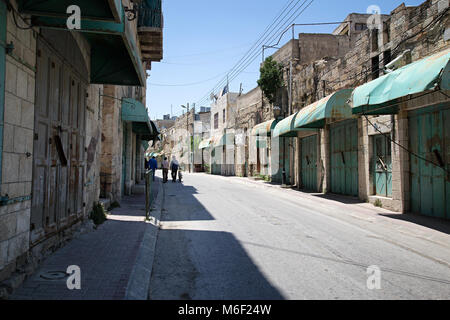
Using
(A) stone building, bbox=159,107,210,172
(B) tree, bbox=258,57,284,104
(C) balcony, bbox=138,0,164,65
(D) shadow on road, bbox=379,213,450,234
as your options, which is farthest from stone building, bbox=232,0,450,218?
(A) stone building, bbox=159,107,210,172

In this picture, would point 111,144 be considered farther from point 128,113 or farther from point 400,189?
point 400,189

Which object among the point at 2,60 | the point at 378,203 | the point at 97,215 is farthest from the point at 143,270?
the point at 378,203

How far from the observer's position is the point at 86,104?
Answer: 7152mm

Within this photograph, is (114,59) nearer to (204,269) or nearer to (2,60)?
(2,60)

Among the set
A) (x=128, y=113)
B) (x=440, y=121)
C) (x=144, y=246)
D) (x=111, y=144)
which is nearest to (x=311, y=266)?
(x=144, y=246)

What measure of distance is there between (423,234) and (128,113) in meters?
9.89

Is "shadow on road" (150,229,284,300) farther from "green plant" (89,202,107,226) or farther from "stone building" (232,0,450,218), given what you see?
"stone building" (232,0,450,218)

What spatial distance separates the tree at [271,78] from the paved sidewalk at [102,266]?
55.7 feet

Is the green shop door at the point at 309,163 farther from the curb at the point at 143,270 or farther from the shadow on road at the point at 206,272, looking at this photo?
the curb at the point at 143,270

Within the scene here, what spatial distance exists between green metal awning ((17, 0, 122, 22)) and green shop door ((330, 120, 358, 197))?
35.5 feet

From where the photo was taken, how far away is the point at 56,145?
537 centimetres

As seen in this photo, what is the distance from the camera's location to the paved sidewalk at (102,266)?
358cm

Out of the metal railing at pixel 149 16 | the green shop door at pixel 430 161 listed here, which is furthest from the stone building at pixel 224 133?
the green shop door at pixel 430 161

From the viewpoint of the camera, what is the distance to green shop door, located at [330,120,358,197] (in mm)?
13131
